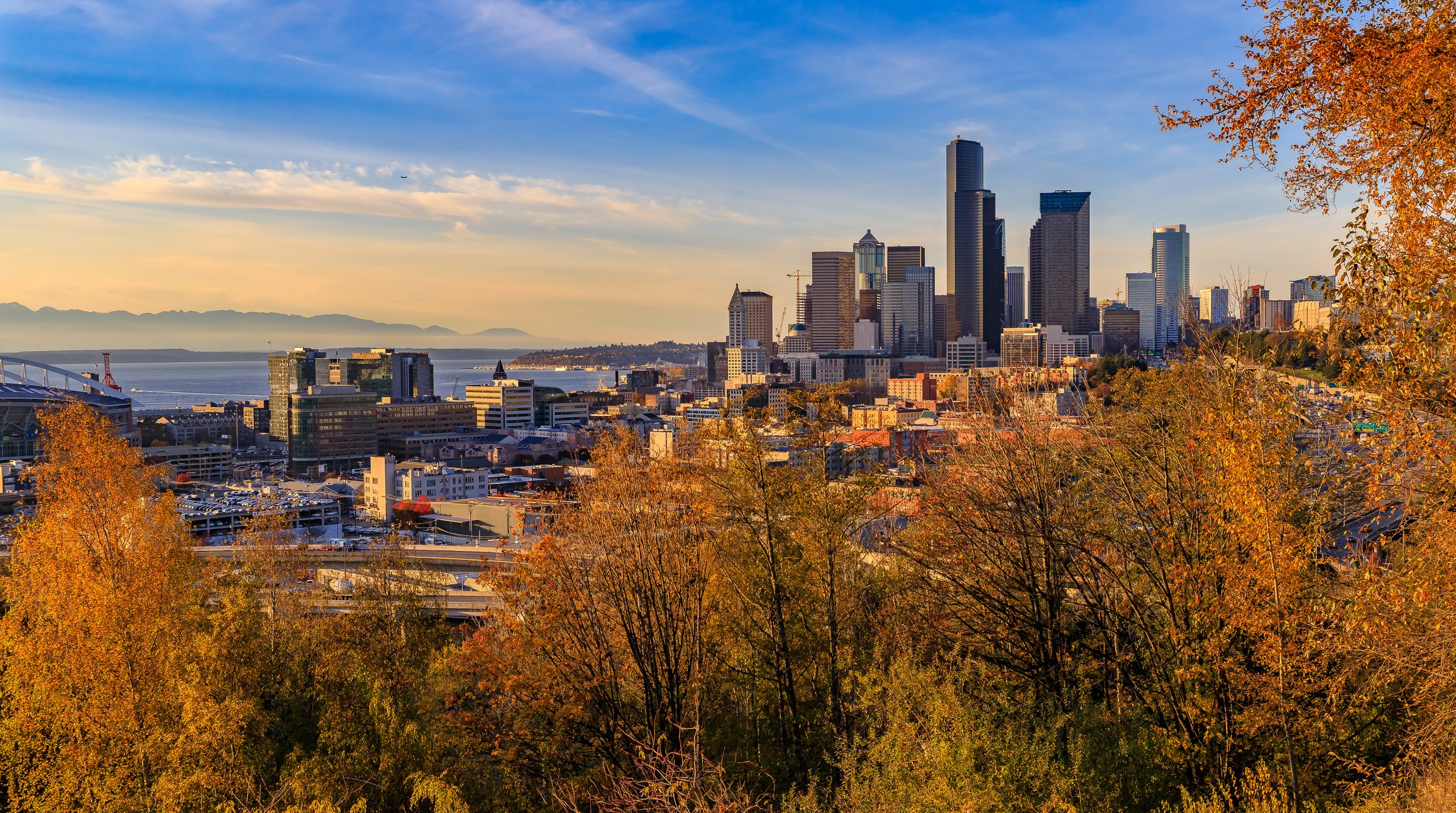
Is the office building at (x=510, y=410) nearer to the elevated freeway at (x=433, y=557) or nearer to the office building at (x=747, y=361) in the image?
the office building at (x=747, y=361)

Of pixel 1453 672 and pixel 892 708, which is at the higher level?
pixel 1453 672

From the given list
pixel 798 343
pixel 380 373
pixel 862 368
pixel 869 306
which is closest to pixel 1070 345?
pixel 862 368

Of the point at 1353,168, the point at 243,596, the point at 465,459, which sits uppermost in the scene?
the point at 1353,168

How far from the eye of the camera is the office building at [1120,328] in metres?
130

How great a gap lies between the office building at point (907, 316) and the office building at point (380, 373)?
293 ft

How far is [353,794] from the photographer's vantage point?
335 inches

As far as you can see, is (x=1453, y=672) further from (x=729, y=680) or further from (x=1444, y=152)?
(x=729, y=680)

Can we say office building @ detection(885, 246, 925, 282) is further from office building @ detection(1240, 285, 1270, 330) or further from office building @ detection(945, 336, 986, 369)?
office building @ detection(1240, 285, 1270, 330)

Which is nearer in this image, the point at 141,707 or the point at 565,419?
the point at 141,707

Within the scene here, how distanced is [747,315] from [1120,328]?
2958 inches

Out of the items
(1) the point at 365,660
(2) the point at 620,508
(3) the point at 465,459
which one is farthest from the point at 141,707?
(3) the point at 465,459

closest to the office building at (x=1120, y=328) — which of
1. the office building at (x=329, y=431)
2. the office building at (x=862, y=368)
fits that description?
the office building at (x=862, y=368)

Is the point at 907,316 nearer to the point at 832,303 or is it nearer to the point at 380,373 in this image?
the point at 832,303

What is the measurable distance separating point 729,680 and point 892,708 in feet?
9.96
